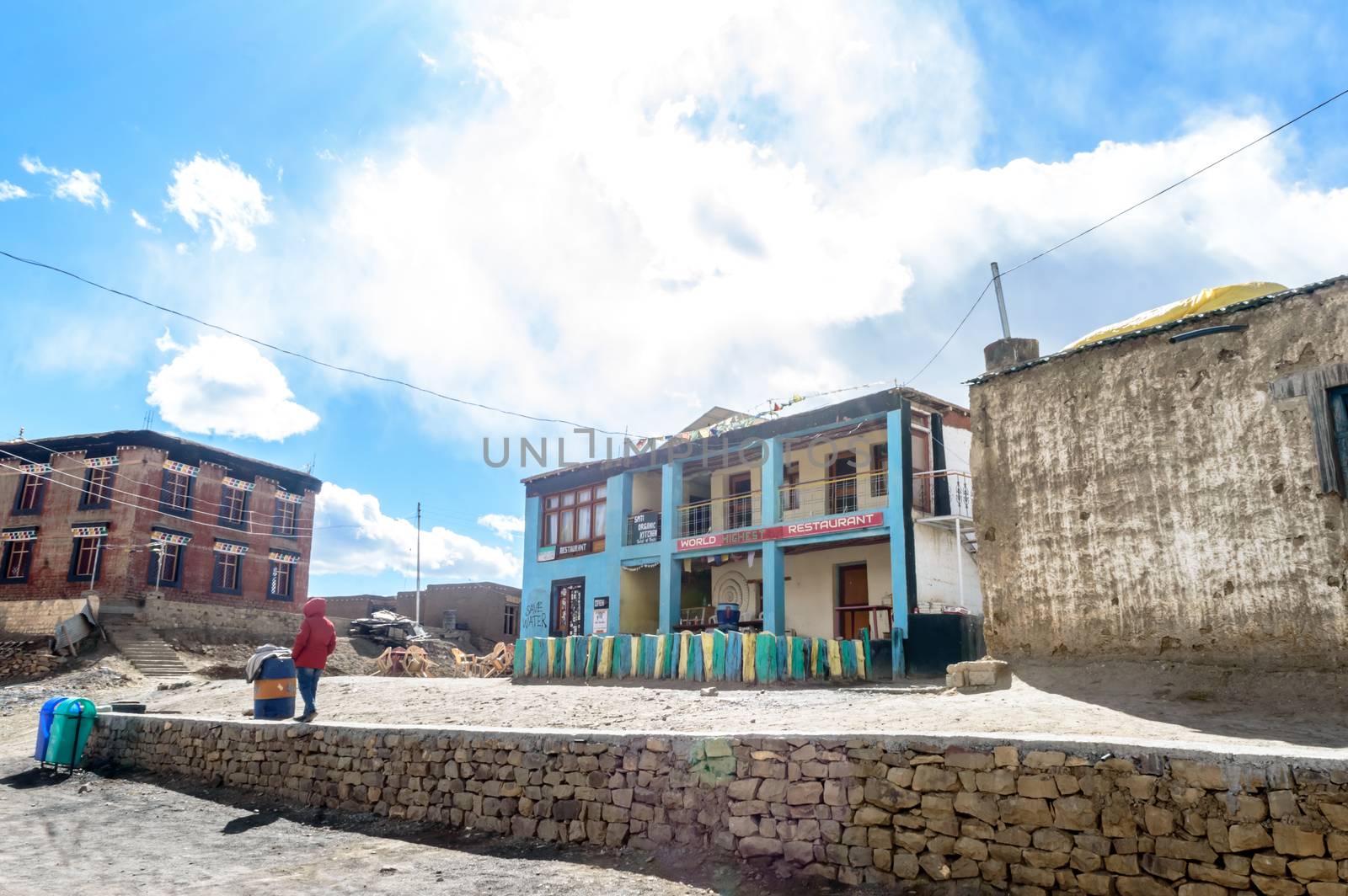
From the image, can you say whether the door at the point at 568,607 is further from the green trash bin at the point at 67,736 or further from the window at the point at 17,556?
the window at the point at 17,556

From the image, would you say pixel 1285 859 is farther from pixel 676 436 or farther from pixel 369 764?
pixel 676 436

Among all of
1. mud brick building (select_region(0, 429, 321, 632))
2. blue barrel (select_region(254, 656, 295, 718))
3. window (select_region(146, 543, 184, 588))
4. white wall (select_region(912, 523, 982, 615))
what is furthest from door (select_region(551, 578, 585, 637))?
blue barrel (select_region(254, 656, 295, 718))

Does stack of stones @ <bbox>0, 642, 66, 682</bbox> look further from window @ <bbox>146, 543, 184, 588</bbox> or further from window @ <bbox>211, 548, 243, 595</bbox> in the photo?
window @ <bbox>211, 548, 243, 595</bbox>

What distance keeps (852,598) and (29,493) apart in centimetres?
2772

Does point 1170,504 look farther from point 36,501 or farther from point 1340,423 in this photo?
point 36,501

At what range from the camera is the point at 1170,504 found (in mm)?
9523

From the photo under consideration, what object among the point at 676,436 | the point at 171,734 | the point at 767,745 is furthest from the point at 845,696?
the point at 676,436

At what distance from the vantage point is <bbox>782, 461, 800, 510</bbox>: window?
74.5 ft

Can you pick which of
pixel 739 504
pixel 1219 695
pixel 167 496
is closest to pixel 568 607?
pixel 739 504

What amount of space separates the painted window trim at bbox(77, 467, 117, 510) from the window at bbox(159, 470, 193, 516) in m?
1.45

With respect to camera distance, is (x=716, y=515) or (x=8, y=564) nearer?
(x=716, y=515)

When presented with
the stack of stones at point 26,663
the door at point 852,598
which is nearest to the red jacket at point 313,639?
the door at point 852,598

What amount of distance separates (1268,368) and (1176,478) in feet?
4.52

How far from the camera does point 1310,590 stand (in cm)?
852
